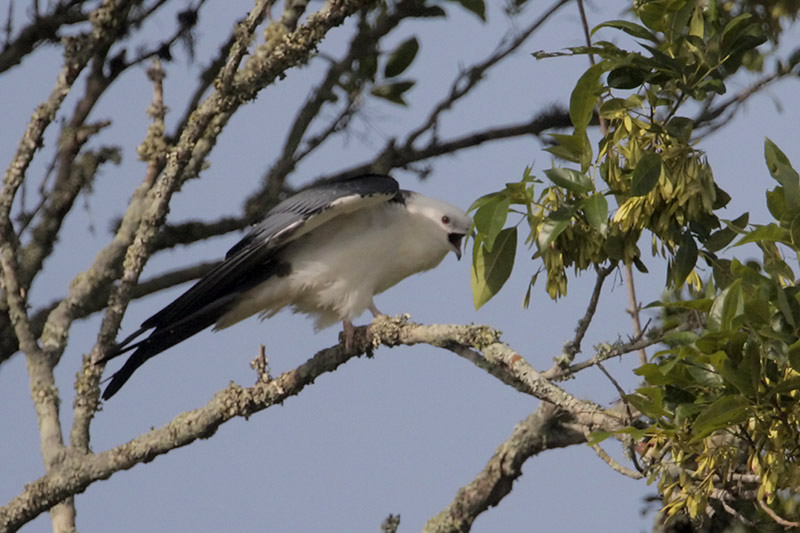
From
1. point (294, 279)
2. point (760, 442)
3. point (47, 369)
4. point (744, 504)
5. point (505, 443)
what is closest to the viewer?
point (760, 442)

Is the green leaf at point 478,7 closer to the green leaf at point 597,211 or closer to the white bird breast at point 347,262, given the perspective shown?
the white bird breast at point 347,262

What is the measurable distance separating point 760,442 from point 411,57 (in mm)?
3940

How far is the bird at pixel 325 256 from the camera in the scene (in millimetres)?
5004

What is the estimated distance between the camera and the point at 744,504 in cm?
348

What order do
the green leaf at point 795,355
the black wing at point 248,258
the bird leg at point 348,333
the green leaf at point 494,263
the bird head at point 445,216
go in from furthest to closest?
the bird head at point 445,216, the black wing at point 248,258, the bird leg at point 348,333, the green leaf at point 494,263, the green leaf at point 795,355

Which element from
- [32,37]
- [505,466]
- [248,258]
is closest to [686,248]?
[505,466]

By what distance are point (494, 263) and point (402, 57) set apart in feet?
10.6

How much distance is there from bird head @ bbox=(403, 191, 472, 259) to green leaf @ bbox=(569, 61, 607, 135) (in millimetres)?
2454

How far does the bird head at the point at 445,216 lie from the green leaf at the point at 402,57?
886 mm

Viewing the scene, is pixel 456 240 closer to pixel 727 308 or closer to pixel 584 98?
pixel 584 98

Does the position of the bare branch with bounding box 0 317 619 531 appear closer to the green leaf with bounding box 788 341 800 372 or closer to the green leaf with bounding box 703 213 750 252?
the green leaf with bounding box 703 213 750 252

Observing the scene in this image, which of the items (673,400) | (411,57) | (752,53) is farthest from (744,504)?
(411,57)

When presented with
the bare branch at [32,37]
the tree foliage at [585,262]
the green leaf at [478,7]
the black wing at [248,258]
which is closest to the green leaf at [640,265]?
the tree foliage at [585,262]

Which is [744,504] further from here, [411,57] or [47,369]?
[411,57]
